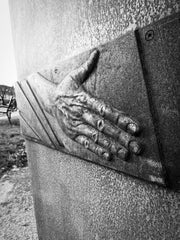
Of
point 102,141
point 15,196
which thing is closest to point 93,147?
point 102,141

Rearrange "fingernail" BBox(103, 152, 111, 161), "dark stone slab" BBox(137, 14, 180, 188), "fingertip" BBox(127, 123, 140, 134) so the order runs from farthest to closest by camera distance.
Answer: "fingernail" BBox(103, 152, 111, 161)
"fingertip" BBox(127, 123, 140, 134)
"dark stone slab" BBox(137, 14, 180, 188)

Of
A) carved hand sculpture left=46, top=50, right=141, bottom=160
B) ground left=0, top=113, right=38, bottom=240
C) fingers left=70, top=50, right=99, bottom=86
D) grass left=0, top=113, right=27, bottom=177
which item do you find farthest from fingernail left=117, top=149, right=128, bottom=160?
grass left=0, top=113, right=27, bottom=177

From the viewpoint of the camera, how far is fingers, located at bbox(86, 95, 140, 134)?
0.67 m

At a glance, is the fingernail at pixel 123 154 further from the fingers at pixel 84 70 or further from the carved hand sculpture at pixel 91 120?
the fingers at pixel 84 70

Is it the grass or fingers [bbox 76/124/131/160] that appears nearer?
fingers [bbox 76/124/131/160]

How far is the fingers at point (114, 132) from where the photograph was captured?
0.68 metres

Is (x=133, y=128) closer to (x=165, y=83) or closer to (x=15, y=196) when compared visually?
(x=165, y=83)

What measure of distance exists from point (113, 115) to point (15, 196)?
349 cm

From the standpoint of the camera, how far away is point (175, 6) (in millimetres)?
566

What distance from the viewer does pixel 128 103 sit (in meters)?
0.70

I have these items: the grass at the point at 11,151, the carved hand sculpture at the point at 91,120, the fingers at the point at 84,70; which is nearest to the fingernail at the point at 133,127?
the carved hand sculpture at the point at 91,120

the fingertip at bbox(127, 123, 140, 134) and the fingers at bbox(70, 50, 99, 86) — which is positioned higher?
the fingers at bbox(70, 50, 99, 86)

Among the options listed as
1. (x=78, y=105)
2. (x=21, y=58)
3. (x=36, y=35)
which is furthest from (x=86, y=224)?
(x=21, y=58)

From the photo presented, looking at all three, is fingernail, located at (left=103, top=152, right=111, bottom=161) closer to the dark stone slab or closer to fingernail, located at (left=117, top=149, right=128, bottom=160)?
fingernail, located at (left=117, top=149, right=128, bottom=160)
